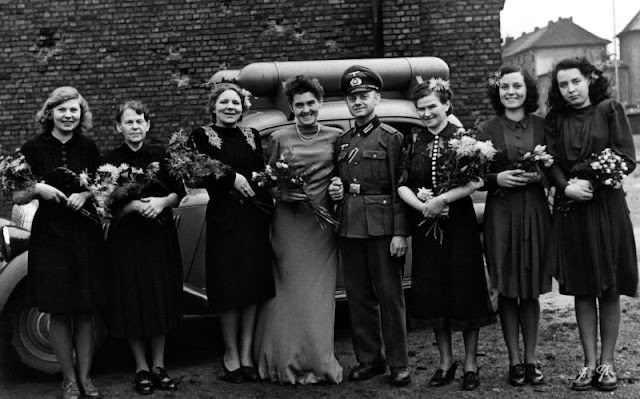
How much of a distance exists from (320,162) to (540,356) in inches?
91.3

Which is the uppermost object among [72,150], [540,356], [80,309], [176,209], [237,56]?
[237,56]

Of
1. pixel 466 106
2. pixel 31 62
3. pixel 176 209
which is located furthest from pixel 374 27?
pixel 176 209

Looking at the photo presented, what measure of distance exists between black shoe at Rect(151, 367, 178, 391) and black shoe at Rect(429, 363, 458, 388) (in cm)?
171

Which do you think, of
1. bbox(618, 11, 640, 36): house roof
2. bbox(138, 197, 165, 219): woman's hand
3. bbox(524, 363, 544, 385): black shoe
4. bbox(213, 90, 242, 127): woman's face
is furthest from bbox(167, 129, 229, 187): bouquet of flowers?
bbox(618, 11, 640, 36): house roof

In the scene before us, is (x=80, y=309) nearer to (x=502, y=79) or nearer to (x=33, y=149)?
(x=33, y=149)

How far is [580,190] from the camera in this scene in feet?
15.0

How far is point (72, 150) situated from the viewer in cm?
477

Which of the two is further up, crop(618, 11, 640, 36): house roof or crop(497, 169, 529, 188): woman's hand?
crop(618, 11, 640, 36): house roof

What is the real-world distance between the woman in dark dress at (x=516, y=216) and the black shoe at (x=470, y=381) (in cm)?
25

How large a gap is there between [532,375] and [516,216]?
1.05 m

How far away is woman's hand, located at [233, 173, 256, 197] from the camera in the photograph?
4.89m

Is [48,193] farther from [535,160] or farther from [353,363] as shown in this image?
[535,160]

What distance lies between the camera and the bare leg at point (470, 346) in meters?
4.83

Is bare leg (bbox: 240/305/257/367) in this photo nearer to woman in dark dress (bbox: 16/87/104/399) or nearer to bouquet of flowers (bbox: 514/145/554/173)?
woman in dark dress (bbox: 16/87/104/399)
